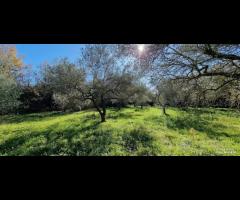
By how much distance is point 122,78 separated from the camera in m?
12.4

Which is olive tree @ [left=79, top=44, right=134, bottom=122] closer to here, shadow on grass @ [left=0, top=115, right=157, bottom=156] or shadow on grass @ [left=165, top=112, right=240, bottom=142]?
shadow on grass @ [left=0, top=115, right=157, bottom=156]

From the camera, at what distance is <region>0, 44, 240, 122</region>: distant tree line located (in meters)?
6.90

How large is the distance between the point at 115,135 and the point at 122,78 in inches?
137

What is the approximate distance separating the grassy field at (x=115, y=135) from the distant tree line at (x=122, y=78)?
2.45ft

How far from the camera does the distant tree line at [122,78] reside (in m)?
6.90

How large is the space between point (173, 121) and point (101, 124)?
4622 millimetres

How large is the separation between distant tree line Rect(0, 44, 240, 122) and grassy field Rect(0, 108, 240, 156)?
75cm

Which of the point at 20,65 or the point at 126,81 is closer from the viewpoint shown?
the point at 20,65

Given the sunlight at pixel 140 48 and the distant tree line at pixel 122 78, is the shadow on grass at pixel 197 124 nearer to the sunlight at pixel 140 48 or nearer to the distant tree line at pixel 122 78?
the distant tree line at pixel 122 78

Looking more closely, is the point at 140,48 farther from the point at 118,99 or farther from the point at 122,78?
the point at 118,99

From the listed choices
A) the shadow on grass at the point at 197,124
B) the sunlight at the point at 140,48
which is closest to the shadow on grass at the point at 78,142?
the shadow on grass at the point at 197,124
